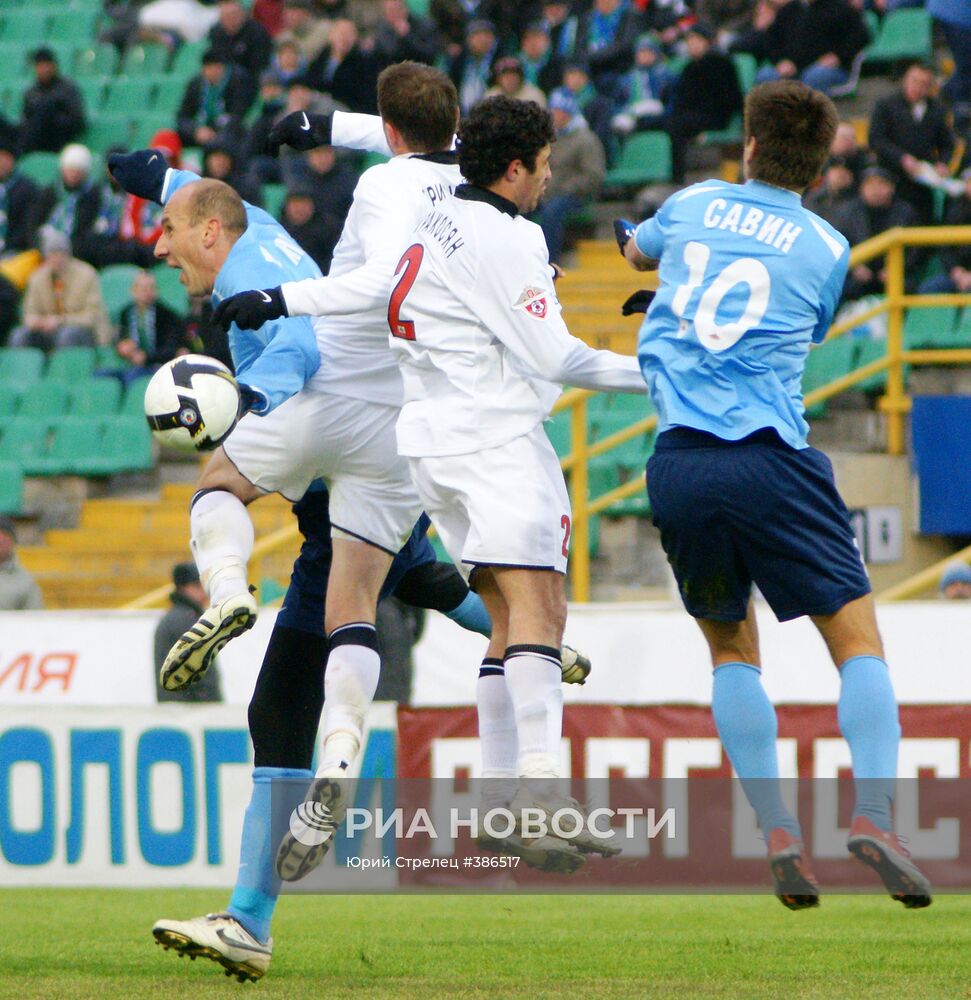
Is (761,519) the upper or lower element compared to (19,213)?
upper

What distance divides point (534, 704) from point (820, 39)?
9.90 metres

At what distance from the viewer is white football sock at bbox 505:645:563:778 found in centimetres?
589

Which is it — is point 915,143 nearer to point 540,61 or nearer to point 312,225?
point 540,61

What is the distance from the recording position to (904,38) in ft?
49.0

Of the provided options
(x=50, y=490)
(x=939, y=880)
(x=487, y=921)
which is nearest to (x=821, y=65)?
(x=50, y=490)

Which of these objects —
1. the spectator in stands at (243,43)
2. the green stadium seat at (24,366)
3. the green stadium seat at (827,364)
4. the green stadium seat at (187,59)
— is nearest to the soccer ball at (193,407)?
the green stadium seat at (827,364)

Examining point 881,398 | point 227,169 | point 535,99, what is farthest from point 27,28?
point 881,398

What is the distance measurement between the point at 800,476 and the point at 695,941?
98.9 inches

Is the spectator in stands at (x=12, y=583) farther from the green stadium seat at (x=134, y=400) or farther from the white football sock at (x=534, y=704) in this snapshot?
the white football sock at (x=534, y=704)

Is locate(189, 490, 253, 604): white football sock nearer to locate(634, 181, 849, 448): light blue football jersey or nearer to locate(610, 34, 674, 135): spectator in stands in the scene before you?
locate(634, 181, 849, 448): light blue football jersey

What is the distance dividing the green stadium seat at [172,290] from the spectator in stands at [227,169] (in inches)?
30.9

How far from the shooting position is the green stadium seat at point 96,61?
18875 millimetres

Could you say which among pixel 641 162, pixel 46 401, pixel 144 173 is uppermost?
pixel 144 173

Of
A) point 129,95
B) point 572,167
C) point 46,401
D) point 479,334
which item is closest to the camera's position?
point 479,334
